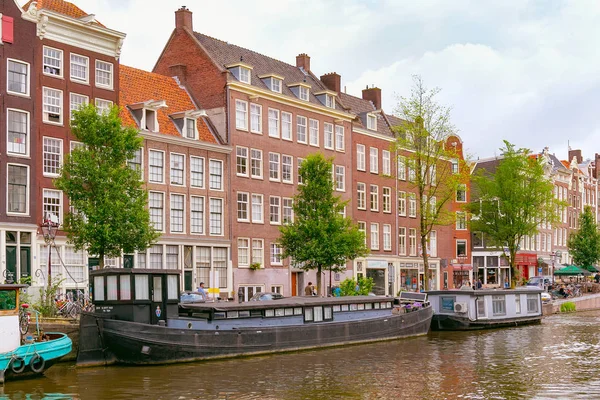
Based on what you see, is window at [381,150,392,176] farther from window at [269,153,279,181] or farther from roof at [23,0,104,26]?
roof at [23,0,104,26]

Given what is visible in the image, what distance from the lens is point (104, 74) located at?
142ft

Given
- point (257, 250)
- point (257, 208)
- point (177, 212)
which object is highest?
point (257, 208)

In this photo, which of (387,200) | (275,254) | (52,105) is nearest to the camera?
(52,105)

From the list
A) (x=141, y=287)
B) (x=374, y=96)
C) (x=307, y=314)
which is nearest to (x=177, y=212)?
(x=307, y=314)

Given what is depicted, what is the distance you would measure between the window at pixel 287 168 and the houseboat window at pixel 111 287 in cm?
2559

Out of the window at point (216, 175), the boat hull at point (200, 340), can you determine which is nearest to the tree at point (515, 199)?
the window at point (216, 175)

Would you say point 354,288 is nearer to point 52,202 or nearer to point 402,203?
point 52,202

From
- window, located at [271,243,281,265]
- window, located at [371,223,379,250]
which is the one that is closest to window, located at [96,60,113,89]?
window, located at [271,243,281,265]

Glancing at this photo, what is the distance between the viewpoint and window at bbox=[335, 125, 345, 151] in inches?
2361

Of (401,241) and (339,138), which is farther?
(401,241)

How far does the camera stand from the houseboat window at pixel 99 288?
30.1 m

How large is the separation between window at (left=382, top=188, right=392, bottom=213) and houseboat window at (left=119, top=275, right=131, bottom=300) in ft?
123

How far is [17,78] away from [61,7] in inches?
209

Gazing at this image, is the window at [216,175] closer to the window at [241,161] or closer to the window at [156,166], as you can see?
the window at [241,161]
